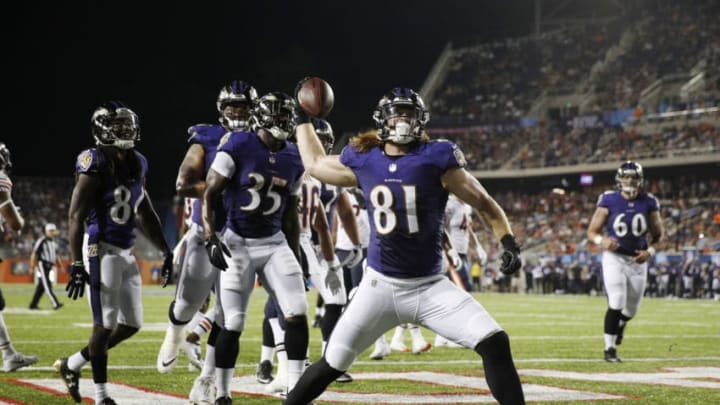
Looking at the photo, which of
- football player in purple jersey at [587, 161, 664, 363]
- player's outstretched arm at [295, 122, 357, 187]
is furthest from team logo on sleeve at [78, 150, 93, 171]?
football player in purple jersey at [587, 161, 664, 363]

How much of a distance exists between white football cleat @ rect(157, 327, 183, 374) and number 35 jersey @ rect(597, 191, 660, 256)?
16.0ft

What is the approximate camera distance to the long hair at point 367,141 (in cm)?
498

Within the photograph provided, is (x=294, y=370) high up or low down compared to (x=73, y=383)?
up

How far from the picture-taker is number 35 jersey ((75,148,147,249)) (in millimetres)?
6312

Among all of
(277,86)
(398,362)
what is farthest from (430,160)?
(277,86)

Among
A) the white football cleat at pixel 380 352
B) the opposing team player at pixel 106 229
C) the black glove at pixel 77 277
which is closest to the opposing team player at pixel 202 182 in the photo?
the opposing team player at pixel 106 229

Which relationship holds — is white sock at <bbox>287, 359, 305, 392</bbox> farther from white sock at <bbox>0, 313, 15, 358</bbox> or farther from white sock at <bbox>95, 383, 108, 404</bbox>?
white sock at <bbox>0, 313, 15, 358</bbox>

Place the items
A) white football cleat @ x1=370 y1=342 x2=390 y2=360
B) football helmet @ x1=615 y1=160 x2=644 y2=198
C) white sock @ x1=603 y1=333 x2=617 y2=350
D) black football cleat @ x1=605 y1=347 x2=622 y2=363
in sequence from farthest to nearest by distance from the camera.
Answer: football helmet @ x1=615 y1=160 x2=644 y2=198
white sock @ x1=603 y1=333 x2=617 y2=350
black football cleat @ x1=605 y1=347 x2=622 y2=363
white football cleat @ x1=370 y1=342 x2=390 y2=360

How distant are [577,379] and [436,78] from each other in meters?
44.3

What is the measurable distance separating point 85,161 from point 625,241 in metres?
6.25

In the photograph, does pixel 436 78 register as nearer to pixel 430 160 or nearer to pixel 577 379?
pixel 577 379

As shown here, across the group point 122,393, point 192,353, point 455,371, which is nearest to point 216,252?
point 122,393

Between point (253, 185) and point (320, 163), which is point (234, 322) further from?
point (320, 163)

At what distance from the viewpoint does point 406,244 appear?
15.9 ft
